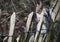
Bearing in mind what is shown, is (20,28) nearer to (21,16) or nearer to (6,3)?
(21,16)

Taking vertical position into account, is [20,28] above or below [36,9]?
below

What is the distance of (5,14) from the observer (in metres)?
2.95

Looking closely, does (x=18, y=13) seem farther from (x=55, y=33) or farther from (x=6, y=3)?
(x=55, y=33)

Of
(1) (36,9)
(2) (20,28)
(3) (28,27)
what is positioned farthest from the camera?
(1) (36,9)

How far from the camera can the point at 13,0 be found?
335 centimetres

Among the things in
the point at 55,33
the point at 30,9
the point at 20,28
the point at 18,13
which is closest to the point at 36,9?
the point at 30,9

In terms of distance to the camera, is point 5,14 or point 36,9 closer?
point 5,14

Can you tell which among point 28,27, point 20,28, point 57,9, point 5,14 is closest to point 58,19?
point 57,9

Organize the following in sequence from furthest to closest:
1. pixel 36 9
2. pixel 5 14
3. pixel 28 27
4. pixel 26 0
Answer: pixel 26 0
pixel 36 9
pixel 5 14
pixel 28 27

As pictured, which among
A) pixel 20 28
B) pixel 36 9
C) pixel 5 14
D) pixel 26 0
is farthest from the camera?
pixel 26 0

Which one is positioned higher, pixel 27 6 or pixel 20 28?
pixel 27 6

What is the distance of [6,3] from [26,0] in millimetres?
302

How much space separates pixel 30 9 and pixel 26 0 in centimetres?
26

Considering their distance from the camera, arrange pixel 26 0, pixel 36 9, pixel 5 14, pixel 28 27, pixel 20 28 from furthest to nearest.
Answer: pixel 26 0 < pixel 36 9 < pixel 5 14 < pixel 20 28 < pixel 28 27
